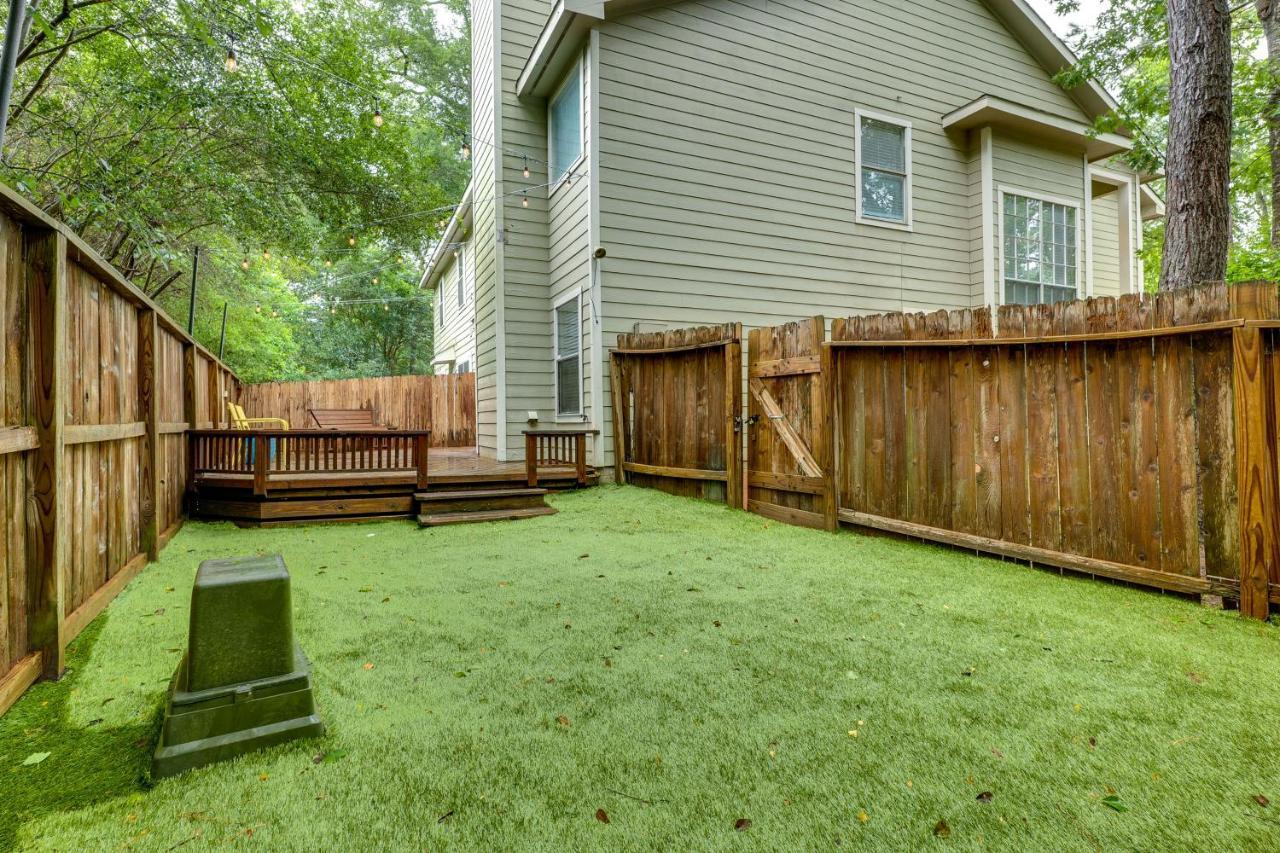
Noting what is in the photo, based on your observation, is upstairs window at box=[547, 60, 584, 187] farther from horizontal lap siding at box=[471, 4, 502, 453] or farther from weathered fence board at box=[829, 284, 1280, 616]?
weathered fence board at box=[829, 284, 1280, 616]

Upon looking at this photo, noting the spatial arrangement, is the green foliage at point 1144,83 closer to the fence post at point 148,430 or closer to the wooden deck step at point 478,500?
the wooden deck step at point 478,500

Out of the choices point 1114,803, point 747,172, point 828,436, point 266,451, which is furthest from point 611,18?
point 1114,803

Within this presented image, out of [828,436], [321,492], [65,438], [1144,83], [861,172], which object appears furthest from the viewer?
[1144,83]

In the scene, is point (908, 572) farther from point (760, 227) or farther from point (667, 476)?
point (760, 227)

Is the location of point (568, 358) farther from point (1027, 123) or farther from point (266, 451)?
point (1027, 123)

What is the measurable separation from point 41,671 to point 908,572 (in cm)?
415

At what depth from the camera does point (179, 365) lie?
16.6 feet

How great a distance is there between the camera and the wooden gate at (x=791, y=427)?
4.81m

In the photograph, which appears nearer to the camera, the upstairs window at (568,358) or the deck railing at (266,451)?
the deck railing at (266,451)

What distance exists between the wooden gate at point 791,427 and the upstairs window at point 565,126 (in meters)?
3.70

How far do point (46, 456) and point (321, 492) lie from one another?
347 centimetres

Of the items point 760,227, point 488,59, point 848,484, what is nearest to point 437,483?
point 848,484

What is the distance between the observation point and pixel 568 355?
7.68 m

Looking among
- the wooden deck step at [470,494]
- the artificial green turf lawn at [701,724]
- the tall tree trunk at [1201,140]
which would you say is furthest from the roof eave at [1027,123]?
the wooden deck step at [470,494]
